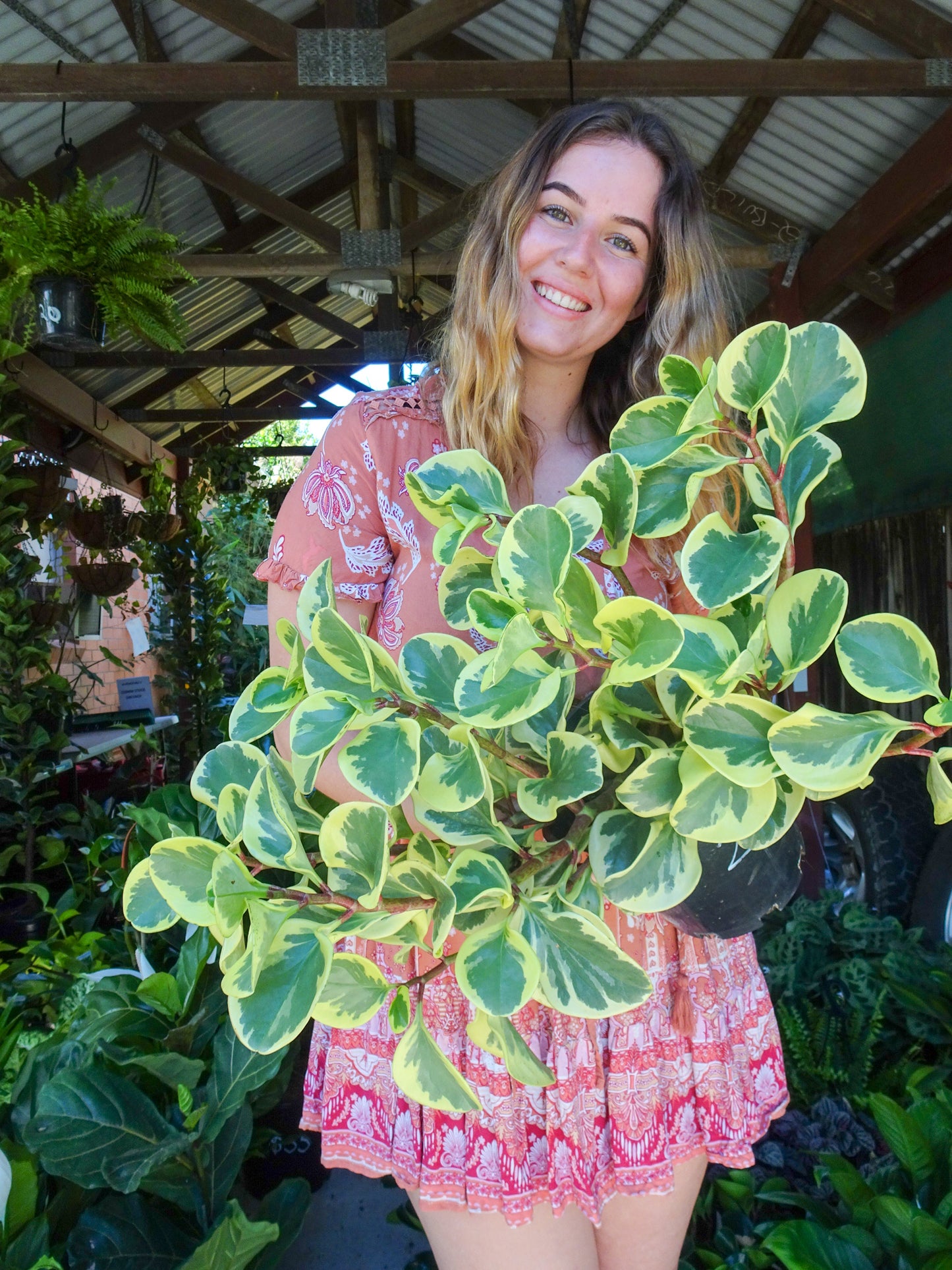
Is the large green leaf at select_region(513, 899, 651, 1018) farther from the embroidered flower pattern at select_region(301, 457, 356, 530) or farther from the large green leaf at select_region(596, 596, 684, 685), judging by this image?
the embroidered flower pattern at select_region(301, 457, 356, 530)

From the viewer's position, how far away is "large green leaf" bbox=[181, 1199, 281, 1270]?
4.19 ft

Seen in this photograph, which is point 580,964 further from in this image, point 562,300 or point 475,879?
point 562,300

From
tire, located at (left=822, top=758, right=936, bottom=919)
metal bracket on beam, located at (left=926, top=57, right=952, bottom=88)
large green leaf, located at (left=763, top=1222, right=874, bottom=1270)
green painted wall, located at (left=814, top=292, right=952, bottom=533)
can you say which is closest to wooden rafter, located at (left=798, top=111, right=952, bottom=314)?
metal bracket on beam, located at (left=926, top=57, right=952, bottom=88)

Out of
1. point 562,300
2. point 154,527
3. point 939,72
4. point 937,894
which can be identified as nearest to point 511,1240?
point 562,300

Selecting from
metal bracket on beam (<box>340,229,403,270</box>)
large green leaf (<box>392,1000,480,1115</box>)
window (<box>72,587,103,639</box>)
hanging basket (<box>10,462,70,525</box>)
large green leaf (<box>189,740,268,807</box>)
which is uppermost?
metal bracket on beam (<box>340,229,403,270</box>)

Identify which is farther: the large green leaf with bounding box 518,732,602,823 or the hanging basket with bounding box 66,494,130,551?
Answer: the hanging basket with bounding box 66,494,130,551

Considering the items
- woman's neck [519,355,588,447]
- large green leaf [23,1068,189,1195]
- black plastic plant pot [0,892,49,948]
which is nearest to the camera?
woman's neck [519,355,588,447]

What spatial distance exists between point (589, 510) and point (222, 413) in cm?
810

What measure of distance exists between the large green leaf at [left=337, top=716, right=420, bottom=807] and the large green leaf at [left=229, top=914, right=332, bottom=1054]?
0.24 ft

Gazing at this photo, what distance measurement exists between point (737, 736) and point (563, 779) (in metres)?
0.10

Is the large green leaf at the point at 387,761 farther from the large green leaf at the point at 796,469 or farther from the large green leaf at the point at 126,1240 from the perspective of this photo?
the large green leaf at the point at 126,1240

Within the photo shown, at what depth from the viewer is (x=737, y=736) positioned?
17.4 inches

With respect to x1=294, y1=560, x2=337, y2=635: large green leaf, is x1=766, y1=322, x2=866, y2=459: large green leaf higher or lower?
higher

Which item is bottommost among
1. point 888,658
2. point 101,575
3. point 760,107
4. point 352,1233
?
point 352,1233
